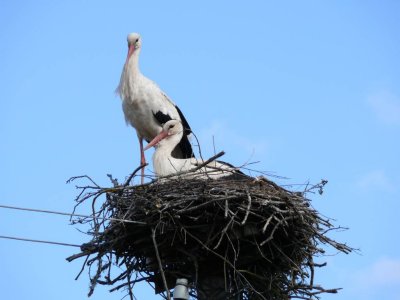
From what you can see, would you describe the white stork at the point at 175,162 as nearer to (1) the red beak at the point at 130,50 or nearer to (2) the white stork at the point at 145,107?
(2) the white stork at the point at 145,107

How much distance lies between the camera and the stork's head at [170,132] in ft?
25.9

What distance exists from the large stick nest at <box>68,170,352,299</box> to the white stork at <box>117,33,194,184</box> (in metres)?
2.52

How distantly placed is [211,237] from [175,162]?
5.14 ft

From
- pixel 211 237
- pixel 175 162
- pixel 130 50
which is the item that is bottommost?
pixel 211 237

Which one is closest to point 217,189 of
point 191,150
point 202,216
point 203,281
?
point 202,216

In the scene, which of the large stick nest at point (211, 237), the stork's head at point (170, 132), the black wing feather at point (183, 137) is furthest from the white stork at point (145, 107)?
the large stick nest at point (211, 237)

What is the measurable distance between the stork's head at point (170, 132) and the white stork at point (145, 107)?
41cm

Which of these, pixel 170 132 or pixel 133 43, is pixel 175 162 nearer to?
pixel 170 132

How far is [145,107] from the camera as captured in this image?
339 inches

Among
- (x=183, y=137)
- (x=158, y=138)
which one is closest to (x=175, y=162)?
(x=158, y=138)

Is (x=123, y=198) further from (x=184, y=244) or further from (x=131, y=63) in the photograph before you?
(x=131, y=63)

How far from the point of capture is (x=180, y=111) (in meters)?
8.84

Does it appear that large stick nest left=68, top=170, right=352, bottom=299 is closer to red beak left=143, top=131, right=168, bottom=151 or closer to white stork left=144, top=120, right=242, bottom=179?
white stork left=144, top=120, right=242, bottom=179

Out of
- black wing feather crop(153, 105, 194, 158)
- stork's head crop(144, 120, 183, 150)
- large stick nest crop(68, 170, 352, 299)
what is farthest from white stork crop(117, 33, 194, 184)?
large stick nest crop(68, 170, 352, 299)
